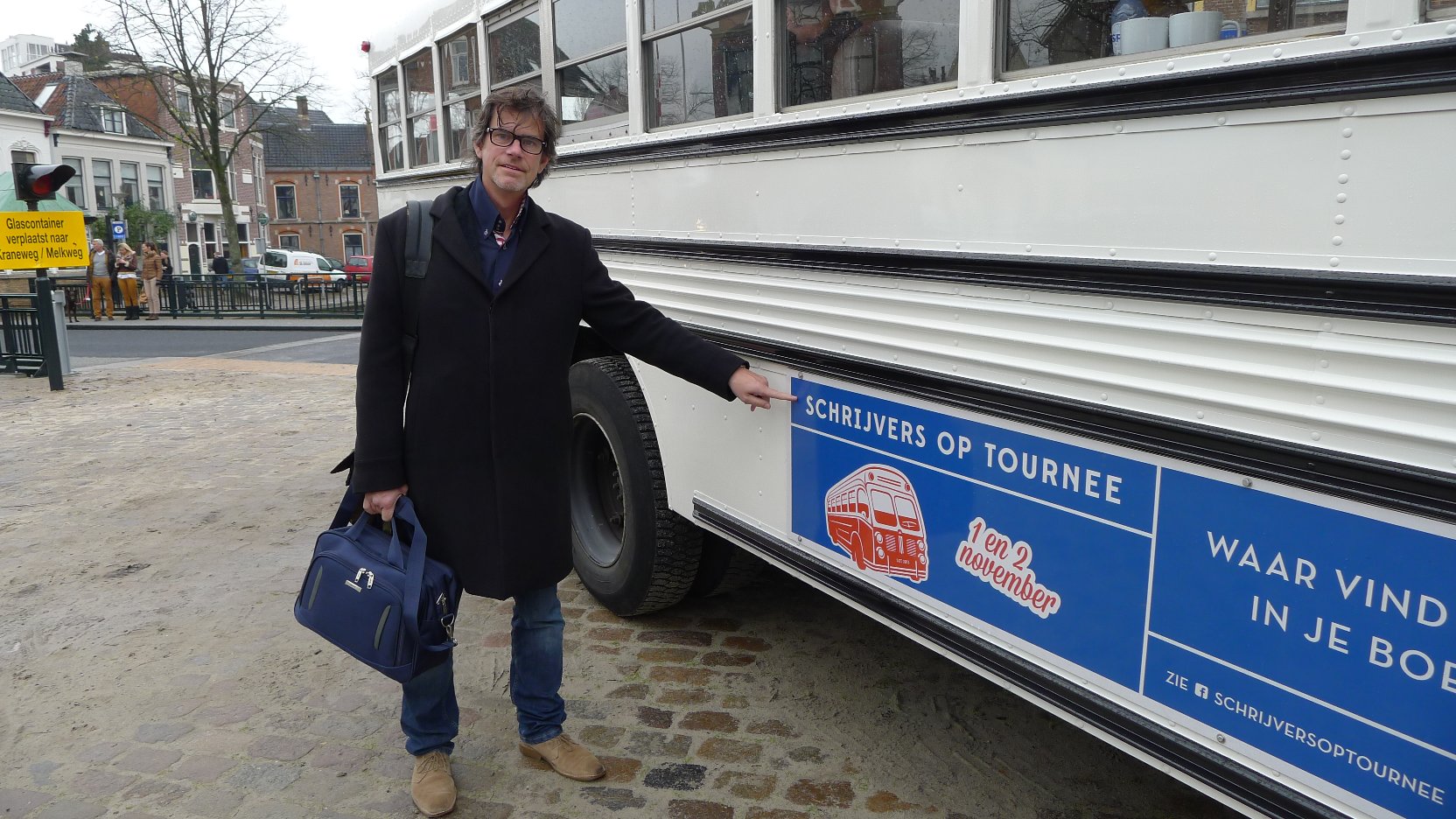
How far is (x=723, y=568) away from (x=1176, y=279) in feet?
7.99

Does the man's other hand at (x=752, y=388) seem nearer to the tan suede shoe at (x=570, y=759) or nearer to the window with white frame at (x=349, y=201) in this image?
the tan suede shoe at (x=570, y=759)

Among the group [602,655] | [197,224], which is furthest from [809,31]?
[197,224]

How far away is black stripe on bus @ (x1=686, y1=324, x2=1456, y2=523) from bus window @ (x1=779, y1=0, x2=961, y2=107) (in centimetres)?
66

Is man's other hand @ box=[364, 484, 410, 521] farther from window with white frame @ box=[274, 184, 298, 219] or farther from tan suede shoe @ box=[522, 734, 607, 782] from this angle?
window with white frame @ box=[274, 184, 298, 219]

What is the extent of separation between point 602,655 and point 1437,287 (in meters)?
2.98

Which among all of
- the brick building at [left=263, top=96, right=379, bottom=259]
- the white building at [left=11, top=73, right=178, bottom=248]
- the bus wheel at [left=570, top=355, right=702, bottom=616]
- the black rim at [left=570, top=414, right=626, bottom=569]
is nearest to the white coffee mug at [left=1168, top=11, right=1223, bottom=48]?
the bus wheel at [left=570, top=355, right=702, bottom=616]

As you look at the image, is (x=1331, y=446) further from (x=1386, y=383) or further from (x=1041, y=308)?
(x=1041, y=308)

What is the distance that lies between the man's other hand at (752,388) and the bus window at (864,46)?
28.3 inches

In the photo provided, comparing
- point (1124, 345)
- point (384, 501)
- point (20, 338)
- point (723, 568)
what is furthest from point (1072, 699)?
point (20, 338)

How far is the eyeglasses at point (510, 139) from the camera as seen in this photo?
8.68ft

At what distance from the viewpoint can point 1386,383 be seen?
1.54 meters

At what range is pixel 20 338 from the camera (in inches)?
448

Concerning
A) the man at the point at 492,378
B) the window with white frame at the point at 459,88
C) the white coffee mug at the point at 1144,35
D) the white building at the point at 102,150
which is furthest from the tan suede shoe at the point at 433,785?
the white building at the point at 102,150

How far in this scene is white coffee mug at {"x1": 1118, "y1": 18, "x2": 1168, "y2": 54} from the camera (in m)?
1.87
